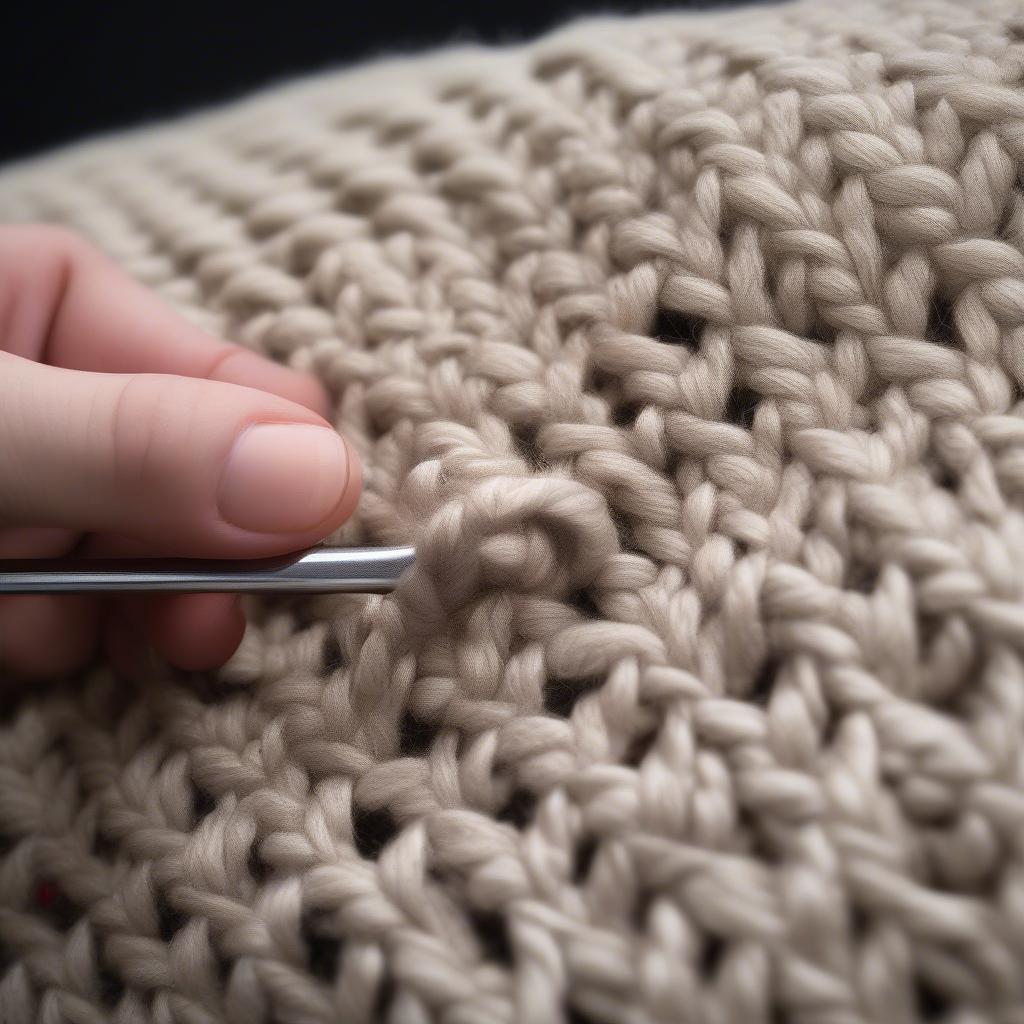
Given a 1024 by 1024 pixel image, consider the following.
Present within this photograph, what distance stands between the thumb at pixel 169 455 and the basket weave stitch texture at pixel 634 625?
0.22ft

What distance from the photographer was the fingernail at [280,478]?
0.53 meters

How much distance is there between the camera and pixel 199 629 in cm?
58

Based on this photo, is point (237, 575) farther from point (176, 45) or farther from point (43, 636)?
point (176, 45)

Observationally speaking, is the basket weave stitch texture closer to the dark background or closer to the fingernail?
the fingernail

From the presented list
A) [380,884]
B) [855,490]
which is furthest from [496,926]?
[855,490]

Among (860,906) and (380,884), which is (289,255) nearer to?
(380,884)

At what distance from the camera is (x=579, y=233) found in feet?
2.10

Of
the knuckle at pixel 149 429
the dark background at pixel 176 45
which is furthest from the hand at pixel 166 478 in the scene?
the dark background at pixel 176 45

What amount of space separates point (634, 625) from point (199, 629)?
10.1 inches

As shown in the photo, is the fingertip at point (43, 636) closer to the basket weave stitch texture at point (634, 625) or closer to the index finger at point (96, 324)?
the basket weave stitch texture at point (634, 625)

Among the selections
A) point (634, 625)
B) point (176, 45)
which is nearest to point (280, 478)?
point (634, 625)

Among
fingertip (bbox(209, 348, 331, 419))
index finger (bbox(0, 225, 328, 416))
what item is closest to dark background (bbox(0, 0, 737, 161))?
index finger (bbox(0, 225, 328, 416))

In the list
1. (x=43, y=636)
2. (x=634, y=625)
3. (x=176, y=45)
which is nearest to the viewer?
(x=634, y=625)

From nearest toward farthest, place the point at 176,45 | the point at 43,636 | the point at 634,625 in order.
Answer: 1. the point at 634,625
2. the point at 43,636
3. the point at 176,45
